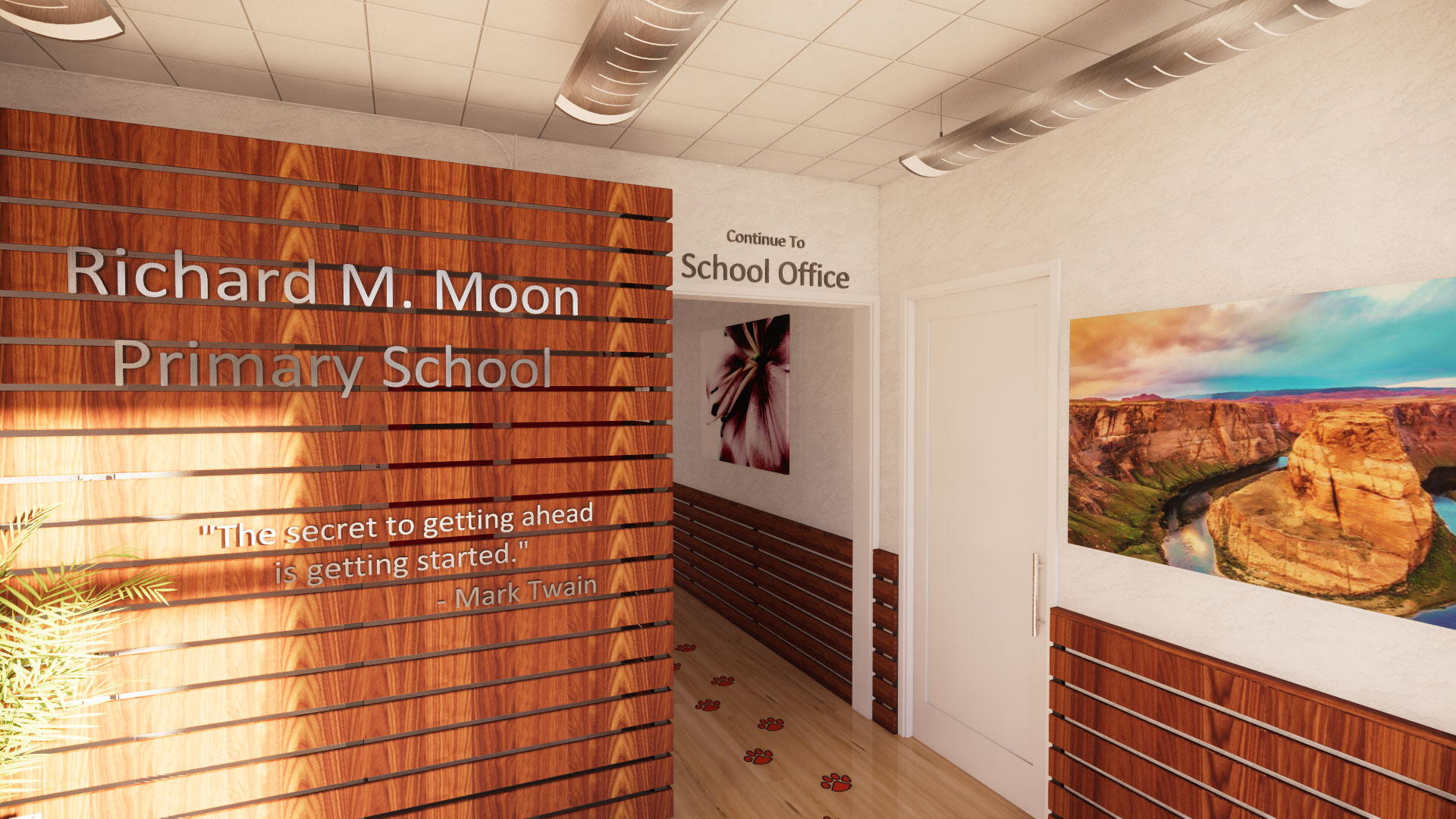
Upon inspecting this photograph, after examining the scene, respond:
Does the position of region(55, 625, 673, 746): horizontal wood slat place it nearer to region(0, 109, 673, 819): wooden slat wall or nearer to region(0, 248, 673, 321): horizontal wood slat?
region(0, 109, 673, 819): wooden slat wall

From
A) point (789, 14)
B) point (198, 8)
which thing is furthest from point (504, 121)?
point (789, 14)

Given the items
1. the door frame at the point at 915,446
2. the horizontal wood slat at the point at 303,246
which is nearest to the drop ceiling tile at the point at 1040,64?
the door frame at the point at 915,446

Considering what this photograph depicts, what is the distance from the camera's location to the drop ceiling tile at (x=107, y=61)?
8.61 feet

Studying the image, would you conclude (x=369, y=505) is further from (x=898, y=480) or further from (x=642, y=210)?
(x=898, y=480)

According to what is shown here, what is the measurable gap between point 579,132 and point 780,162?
42.9 inches

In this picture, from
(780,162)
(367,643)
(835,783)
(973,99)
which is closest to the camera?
(367,643)

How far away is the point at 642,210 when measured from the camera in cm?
329

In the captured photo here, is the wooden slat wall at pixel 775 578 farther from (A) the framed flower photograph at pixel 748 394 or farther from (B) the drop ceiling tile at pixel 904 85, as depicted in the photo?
(B) the drop ceiling tile at pixel 904 85

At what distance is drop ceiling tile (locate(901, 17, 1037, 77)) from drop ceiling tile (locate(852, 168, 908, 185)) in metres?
1.21

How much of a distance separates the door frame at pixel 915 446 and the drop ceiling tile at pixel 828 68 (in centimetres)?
120

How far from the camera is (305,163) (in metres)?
2.75

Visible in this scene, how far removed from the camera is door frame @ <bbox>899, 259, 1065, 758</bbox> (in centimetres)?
321

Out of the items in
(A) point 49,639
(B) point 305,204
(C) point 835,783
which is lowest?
(C) point 835,783

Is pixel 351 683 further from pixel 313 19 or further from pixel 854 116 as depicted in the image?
pixel 854 116
